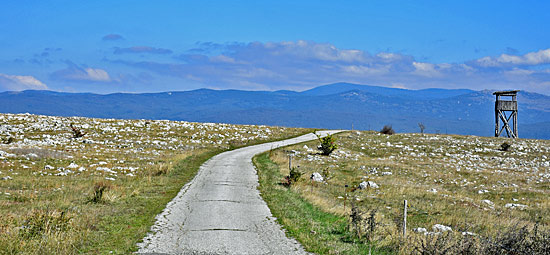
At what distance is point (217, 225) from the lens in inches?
520

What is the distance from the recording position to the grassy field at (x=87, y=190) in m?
10.6

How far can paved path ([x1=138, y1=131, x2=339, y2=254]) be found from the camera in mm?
10672

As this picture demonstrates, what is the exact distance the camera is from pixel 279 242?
11484 mm

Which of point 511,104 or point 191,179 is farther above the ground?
point 511,104

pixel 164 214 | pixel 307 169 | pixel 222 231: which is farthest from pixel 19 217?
pixel 307 169

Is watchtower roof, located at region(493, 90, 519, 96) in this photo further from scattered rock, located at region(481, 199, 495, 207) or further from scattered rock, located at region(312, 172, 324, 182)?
scattered rock, located at region(312, 172, 324, 182)

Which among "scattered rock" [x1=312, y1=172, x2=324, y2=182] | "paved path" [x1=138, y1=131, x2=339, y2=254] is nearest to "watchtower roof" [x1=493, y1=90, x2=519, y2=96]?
"scattered rock" [x1=312, y1=172, x2=324, y2=182]

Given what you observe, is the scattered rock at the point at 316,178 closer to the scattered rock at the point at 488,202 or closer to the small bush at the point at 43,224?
the scattered rock at the point at 488,202

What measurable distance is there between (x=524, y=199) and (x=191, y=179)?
20.5 metres

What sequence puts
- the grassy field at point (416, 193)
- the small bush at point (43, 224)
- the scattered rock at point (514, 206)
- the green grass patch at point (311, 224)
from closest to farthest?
1. the small bush at point (43, 224)
2. the green grass patch at point (311, 224)
3. the grassy field at point (416, 193)
4. the scattered rock at point (514, 206)

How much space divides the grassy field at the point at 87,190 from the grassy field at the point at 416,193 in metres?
5.50

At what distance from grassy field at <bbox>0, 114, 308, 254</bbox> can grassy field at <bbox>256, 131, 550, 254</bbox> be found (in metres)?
5.50

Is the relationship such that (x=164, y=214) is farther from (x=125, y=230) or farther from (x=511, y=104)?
(x=511, y=104)

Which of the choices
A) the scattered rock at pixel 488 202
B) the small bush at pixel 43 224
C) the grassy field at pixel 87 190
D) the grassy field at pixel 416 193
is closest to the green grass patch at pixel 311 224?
the grassy field at pixel 416 193
